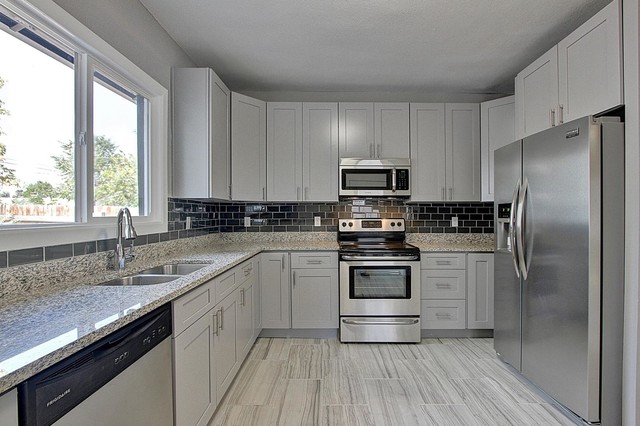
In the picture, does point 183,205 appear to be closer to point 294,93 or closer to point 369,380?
point 294,93

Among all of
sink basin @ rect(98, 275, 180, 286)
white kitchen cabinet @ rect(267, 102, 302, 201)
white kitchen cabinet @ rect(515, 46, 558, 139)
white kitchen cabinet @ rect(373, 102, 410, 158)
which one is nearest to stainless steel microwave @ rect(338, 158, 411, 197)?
white kitchen cabinet @ rect(373, 102, 410, 158)

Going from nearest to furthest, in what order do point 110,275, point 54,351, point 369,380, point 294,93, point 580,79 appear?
point 54,351 → point 110,275 → point 580,79 → point 369,380 → point 294,93

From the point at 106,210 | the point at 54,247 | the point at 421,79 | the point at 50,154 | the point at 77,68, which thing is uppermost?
the point at 421,79

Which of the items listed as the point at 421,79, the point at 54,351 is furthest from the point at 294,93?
the point at 54,351

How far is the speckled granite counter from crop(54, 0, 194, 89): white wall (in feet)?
3.94

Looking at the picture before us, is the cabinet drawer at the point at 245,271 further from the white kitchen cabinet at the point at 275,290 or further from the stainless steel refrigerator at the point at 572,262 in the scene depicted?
the stainless steel refrigerator at the point at 572,262

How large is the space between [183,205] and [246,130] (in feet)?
3.15

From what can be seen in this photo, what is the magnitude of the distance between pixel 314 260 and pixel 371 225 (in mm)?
840

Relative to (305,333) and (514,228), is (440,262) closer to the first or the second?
(514,228)

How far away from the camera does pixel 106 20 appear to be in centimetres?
184

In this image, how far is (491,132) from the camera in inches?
131

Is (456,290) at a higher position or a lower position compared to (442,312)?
higher

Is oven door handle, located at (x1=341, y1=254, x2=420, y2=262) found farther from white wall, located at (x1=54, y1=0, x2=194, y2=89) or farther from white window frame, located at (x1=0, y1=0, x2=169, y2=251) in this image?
white wall, located at (x1=54, y1=0, x2=194, y2=89)

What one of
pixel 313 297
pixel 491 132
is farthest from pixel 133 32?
pixel 491 132
